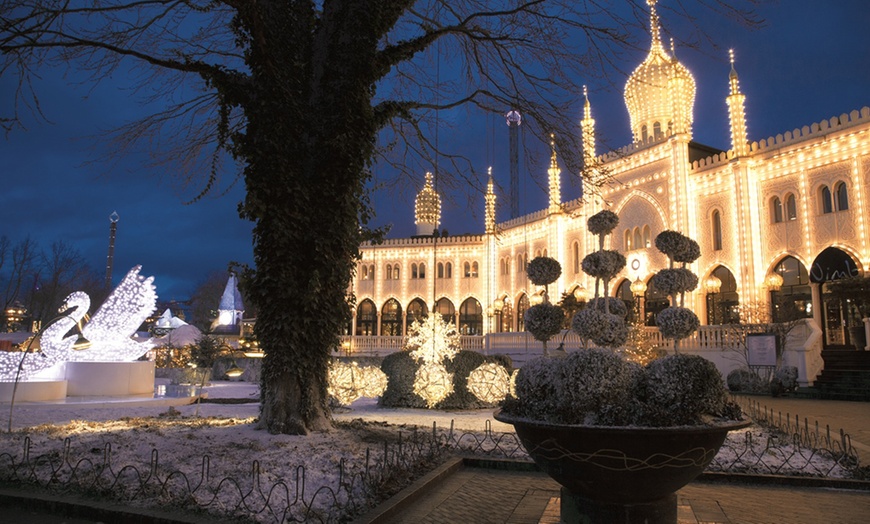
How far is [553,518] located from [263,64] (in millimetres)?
6140

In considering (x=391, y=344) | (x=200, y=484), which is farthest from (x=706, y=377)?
(x=391, y=344)

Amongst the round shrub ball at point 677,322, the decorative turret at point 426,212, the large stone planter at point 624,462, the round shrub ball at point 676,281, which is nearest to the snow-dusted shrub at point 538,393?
the large stone planter at point 624,462

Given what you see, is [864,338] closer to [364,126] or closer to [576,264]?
[576,264]

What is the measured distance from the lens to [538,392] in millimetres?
4797

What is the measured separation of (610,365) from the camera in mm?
4617

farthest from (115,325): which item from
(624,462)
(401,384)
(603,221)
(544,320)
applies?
(624,462)

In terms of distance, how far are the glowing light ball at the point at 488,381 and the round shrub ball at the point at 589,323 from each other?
222 centimetres

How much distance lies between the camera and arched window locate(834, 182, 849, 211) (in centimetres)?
2367

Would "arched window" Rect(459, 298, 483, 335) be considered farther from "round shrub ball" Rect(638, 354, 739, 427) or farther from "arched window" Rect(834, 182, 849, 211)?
"round shrub ball" Rect(638, 354, 739, 427)

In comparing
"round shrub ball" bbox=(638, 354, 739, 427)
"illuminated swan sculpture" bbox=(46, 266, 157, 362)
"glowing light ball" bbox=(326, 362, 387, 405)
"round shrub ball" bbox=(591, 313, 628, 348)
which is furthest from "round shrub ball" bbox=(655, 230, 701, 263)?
"illuminated swan sculpture" bbox=(46, 266, 157, 362)

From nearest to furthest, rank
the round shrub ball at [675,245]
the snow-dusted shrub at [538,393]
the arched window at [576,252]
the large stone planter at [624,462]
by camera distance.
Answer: the large stone planter at [624,462], the snow-dusted shrub at [538,393], the round shrub ball at [675,245], the arched window at [576,252]

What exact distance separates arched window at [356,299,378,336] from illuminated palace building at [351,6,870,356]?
11.3 m

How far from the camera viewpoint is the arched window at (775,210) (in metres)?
26.0

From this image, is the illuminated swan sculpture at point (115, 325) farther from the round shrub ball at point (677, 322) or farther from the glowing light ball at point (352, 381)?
the round shrub ball at point (677, 322)
